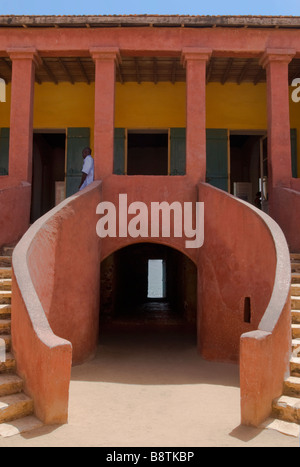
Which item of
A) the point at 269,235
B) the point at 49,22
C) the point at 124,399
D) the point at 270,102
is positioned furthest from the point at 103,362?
the point at 49,22

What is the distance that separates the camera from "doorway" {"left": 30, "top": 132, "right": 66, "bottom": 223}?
1433cm

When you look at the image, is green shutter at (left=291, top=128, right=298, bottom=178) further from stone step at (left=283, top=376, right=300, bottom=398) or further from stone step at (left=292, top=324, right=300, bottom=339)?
stone step at (left=283, top=376, right=300, bottom=398)

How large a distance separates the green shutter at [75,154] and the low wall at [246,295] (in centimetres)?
373

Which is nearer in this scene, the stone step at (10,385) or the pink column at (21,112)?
the stone step at (10,385)

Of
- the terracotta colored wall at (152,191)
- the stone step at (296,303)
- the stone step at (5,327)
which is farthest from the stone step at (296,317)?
the stone step at (5,327)

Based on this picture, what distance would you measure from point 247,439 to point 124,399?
1.93 meters

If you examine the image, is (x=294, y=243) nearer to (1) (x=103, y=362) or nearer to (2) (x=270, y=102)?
(2) (x=270, y=102)

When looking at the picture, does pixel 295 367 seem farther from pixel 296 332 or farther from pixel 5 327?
pixel 5 327

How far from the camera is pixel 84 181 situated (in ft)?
27.4

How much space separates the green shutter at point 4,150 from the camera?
1045 cm

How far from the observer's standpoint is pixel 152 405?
201 inches

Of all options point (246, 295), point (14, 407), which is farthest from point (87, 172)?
point (14, 407)

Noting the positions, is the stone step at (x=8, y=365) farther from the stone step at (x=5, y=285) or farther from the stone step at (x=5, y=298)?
the stone step at (x=5, y=285)
